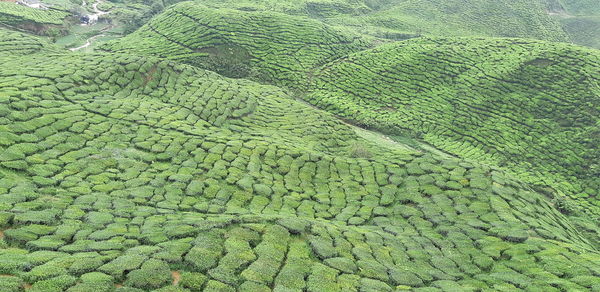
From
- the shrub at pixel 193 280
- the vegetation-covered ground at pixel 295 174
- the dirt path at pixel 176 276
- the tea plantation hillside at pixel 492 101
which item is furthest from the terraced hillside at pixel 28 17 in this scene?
the shrub at pixel 193 280

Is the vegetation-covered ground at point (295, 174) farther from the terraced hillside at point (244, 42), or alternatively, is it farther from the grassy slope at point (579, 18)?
the grassy slope at point (579, 18)

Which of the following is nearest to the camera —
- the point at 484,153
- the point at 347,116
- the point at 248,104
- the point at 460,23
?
the point at 248,104

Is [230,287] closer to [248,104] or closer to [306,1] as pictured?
[248,104]

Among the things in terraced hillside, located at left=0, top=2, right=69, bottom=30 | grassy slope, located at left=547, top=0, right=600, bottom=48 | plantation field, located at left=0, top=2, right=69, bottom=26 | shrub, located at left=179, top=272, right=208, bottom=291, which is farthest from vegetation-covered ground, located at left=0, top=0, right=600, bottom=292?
grassy slope, located at left=547, top=0, right=600, bottom=48

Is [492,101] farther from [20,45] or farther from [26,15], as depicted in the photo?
[26,15]

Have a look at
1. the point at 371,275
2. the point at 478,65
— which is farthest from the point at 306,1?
the point at 371,275
